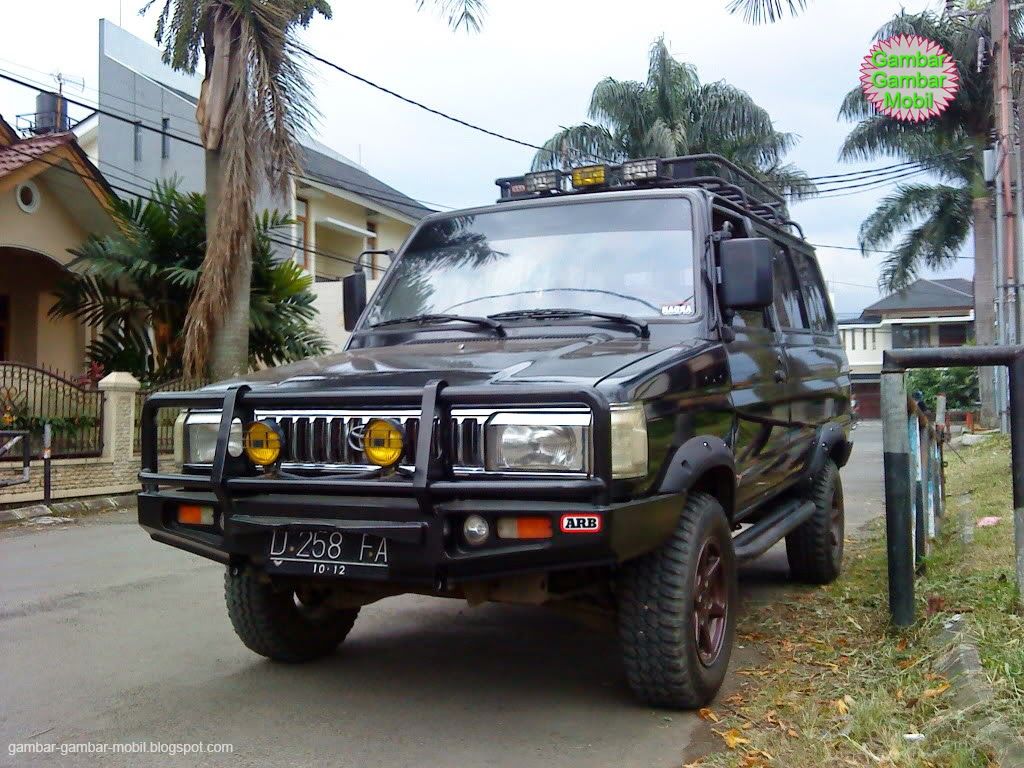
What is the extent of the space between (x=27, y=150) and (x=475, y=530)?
1452 centimetres

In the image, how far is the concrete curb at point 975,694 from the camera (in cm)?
305

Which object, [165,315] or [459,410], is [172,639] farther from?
[165,315]

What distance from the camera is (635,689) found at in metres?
3.92

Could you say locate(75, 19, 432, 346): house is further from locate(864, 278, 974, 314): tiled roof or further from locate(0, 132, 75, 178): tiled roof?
locate(864, 278, 974, 314): tiled roof

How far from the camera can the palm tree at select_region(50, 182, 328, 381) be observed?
14.9m

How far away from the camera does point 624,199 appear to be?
5.07m

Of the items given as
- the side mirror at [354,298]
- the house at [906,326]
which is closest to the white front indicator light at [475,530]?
the side mirror at [354,298]

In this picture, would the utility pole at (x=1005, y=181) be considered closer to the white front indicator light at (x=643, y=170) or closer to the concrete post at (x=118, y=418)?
the white front indicator light at (x=643, y=170)

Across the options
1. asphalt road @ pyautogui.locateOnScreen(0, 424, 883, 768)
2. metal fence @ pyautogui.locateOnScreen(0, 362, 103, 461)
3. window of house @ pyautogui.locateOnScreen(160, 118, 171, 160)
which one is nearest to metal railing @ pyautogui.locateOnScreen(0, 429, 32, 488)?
metal fence @ pyautogui.locateOnScreen(0, 362, 103, 461)

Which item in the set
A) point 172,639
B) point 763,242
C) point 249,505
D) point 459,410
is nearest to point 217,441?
point 249,505

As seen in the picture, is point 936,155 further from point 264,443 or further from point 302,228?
point 264,443

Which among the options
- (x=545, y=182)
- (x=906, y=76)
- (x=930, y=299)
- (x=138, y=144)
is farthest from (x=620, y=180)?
(x=930, y=299)

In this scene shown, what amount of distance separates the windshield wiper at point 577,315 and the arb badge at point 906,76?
1665cm

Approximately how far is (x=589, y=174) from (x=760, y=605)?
8.95ft
